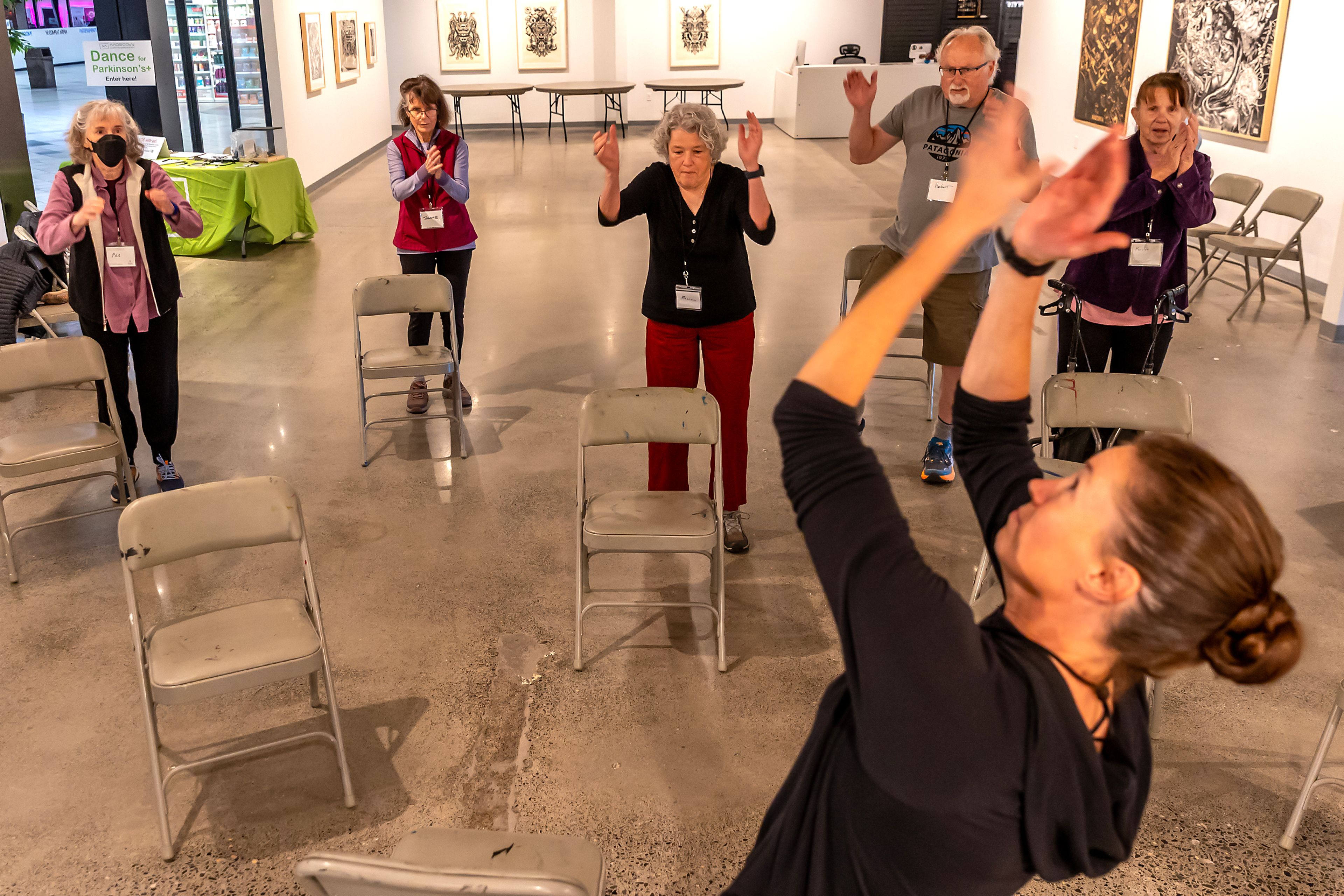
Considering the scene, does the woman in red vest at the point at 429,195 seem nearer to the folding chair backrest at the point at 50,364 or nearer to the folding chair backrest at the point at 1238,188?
the folding chair backrest at the point at 50,364

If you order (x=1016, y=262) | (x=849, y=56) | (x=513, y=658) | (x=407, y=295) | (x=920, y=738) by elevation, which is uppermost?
(x=849, y=56)

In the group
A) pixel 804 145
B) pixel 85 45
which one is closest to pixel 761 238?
pixel 85 45

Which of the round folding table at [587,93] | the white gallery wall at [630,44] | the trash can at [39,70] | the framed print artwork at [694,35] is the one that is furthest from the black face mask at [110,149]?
the trash can at [39,70]

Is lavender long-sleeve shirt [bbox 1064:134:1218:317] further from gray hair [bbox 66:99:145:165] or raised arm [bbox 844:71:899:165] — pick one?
gray hair [bbox 66:99:145:165]

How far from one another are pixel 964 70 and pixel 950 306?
98 cm

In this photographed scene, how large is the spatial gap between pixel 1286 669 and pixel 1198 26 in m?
9.65

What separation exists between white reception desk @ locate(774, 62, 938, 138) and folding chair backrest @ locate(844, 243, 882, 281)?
11.2 metres

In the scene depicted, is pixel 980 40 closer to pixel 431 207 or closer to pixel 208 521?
pixel 431 207

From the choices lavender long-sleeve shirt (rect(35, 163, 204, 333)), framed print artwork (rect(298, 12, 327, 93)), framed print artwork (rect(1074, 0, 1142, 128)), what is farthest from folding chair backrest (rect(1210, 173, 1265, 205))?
framed print artwork (rect(298, 12, 327, 93))

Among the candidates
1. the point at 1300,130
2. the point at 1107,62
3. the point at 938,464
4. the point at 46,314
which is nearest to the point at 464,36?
the point at 1107,62

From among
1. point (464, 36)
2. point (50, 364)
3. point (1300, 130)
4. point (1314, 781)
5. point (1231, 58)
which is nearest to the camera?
point (1314, 781)

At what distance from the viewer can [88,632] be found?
3535 millimetres

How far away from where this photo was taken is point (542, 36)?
17.8 m

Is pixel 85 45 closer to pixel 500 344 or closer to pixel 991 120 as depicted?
pixel 500 344
